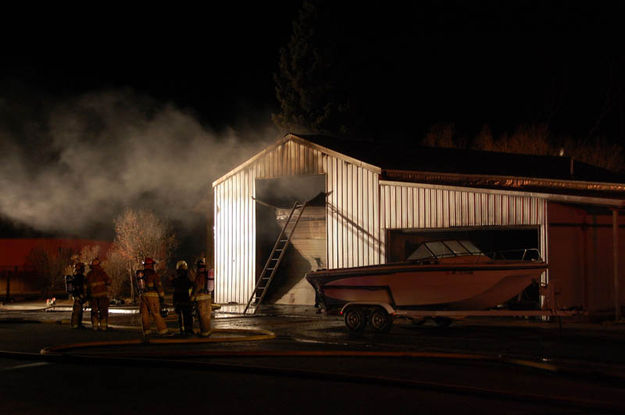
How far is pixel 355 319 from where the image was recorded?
50.6ft

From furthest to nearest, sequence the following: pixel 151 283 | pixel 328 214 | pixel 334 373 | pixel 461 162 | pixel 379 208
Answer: pixel 461 162
pixel 328 214
pixel 379 208
pixel 151 283
pixel 334 373

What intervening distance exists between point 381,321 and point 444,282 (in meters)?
1.60

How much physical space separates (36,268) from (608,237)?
25.3m

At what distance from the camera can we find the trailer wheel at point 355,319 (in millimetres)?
15375

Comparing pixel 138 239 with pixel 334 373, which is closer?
pixel 334 373

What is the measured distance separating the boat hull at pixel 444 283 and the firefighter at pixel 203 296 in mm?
3109

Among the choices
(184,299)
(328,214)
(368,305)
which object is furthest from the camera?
(328,214)

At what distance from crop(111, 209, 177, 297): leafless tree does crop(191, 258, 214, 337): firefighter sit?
53.8 feet

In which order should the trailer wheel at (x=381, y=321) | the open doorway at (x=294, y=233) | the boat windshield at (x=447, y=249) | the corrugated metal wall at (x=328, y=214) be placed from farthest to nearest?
1. the open doorway at (x=294, y=233)
2. the corrugated metal wall at (x=328, y=214)
3. the boat windshield at (x=447, y=249)
4. the trailer wheel at (x=381, y=321)

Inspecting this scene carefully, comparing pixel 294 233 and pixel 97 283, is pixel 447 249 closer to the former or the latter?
pixel 97 283

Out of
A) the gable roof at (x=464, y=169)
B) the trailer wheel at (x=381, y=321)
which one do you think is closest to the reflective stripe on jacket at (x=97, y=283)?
the trailer wheel at (x=381, y=321)

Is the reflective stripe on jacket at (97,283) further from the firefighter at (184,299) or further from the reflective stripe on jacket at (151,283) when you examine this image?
the reflective stripe on jacket at (151,283)

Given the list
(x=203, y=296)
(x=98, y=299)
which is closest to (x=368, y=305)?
(x=203, y=296)

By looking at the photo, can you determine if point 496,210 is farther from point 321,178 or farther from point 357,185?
point 321,178
